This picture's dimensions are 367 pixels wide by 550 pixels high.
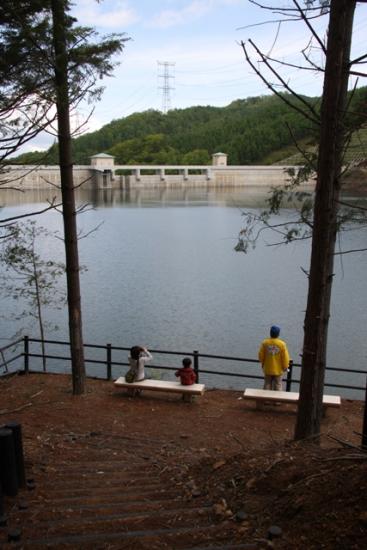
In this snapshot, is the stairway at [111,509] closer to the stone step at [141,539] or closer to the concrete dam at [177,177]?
the stone step at [141,539]

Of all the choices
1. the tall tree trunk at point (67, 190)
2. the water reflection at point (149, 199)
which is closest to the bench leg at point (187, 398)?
the tall tree trunk at point (67, 190)

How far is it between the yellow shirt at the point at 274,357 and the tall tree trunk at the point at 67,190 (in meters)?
2.90

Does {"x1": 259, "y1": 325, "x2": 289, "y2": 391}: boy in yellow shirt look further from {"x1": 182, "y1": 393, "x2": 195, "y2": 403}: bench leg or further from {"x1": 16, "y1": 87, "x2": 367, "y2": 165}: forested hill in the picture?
{"x1": 16, "y1": 87, "x2": 367, "y2": 165}: forested hill

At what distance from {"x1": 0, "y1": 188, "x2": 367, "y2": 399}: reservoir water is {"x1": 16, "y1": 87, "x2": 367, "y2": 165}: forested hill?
65.9 metres

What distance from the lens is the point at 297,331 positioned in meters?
16.3

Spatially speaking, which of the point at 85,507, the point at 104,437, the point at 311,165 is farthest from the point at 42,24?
the point at 85,507

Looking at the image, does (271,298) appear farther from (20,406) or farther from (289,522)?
(289,522)

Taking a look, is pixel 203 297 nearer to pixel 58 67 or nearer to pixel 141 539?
pixel 58 67

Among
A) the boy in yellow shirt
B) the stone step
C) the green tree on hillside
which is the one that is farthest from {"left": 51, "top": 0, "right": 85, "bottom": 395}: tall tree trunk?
the stone step

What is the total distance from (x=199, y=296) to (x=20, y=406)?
13682mm

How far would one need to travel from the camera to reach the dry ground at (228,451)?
2727 millimetres

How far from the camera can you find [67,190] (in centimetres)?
782

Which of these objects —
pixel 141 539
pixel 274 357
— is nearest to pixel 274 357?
pixel 274 357

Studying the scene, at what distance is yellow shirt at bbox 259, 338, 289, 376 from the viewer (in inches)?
303
